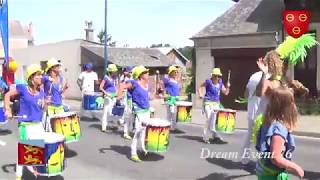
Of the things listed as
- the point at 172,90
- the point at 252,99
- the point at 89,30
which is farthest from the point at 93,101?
the point at 89,30

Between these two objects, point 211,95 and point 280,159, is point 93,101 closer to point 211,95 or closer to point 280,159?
point 211,95

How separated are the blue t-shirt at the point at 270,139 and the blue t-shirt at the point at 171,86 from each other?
8.52 m

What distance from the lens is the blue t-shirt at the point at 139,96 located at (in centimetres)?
951

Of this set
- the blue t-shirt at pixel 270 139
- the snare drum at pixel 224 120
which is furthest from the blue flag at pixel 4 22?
the blue t-shirt at pixel 270 139

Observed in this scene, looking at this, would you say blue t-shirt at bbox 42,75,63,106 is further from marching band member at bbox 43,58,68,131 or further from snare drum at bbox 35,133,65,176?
snare drum at bbox 35,133,65,176

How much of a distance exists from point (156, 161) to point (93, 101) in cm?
559

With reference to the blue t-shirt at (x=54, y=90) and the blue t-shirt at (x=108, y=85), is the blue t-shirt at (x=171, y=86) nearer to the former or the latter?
the blue t-shirt at (x=108, y=85)

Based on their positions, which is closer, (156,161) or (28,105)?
(28,105)

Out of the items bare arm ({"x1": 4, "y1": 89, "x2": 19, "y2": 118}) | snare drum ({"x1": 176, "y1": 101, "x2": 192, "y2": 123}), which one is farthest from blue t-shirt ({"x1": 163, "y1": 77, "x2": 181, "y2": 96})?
bare arm ({"x1": 4, "y1": 89, "x2": 19, "y2": 118})

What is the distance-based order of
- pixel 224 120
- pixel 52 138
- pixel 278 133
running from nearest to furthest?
pixel 278 133
pixel 52 138
pixel 224 120

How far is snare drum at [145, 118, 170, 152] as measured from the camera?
8859 mm

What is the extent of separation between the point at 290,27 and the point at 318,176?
8.64 metres

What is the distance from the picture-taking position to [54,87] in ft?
34.7

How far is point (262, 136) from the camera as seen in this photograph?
14.8ft
